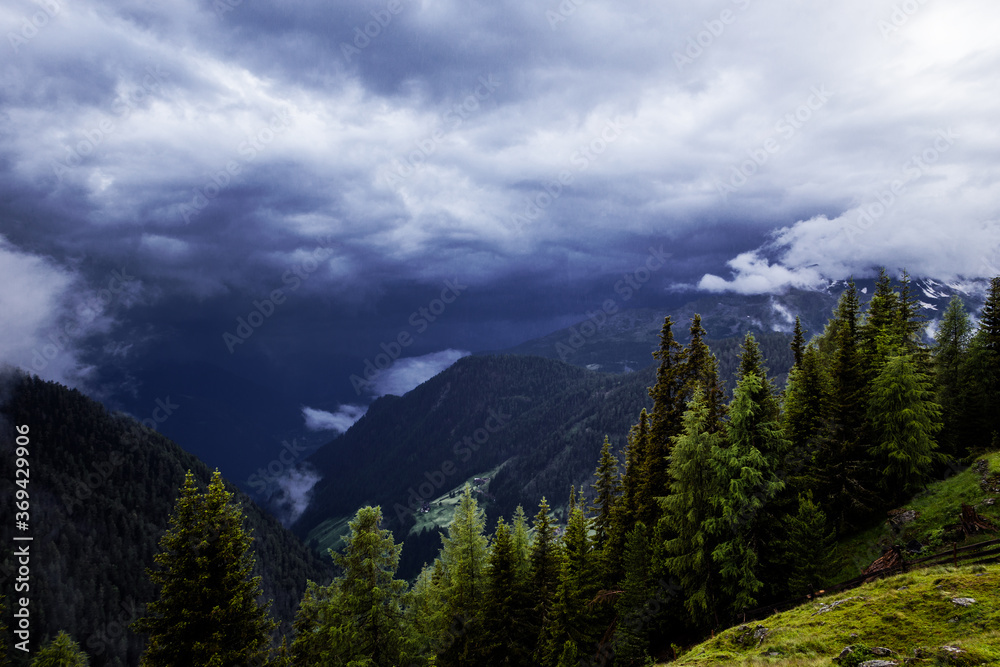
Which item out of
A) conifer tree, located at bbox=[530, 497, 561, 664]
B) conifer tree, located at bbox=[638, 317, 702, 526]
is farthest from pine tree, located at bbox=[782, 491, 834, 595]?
conifer tree, located at bbox=[530, 497, 561, 664]

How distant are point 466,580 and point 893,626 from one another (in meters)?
24.6

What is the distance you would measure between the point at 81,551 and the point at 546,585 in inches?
8686

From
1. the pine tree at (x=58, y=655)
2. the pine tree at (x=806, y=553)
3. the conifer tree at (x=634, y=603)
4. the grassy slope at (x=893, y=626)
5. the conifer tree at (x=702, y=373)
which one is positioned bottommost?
the pine tree at (x=58, y=655)

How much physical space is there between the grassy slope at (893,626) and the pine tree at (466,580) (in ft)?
53.7

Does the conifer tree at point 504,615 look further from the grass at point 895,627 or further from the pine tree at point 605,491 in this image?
the grass at point 895,627

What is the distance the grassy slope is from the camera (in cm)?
1273

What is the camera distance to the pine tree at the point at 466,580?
3181 centimetres

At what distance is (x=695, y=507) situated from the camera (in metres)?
28.4

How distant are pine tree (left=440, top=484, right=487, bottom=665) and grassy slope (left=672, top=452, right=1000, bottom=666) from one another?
645 inches

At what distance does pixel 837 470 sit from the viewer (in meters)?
33.3

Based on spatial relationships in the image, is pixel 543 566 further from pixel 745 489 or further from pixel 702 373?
pixel 702 373

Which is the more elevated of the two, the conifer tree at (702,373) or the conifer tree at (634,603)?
the conifer tree at (702,373)

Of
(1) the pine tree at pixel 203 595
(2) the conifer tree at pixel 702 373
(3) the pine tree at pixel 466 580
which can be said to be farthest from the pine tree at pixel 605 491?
(1) the pine tree at pixel 203 595

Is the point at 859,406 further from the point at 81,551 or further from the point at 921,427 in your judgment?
the point at 81,551
